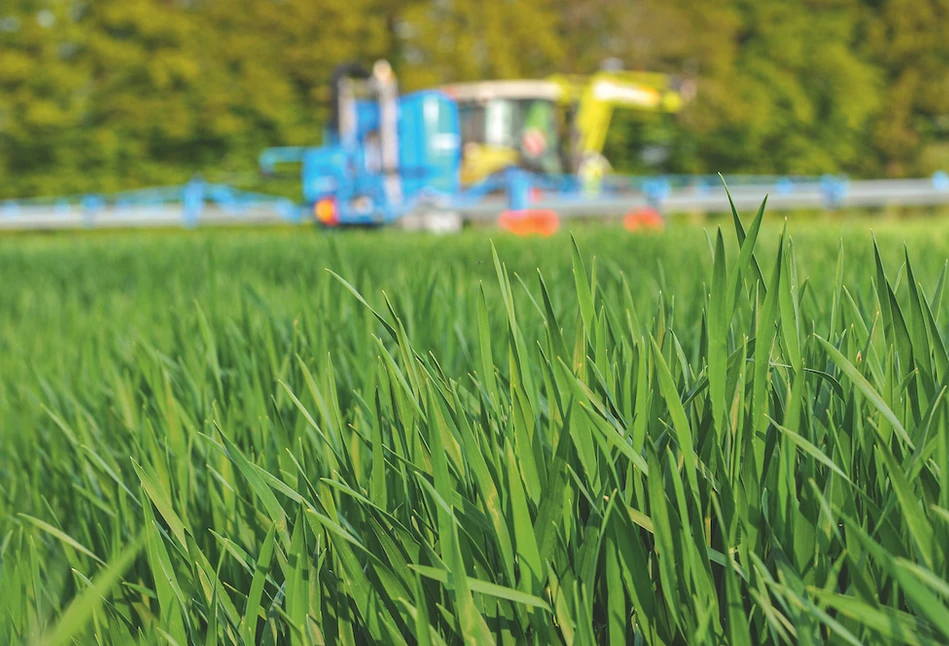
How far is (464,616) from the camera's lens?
51 centimetres

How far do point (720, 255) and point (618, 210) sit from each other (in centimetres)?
1255

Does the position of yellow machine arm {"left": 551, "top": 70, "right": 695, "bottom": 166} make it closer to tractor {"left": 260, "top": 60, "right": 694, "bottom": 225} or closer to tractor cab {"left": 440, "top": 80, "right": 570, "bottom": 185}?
tractor {"left": 260, "top": 60, "right": 694, "bottom": 225}

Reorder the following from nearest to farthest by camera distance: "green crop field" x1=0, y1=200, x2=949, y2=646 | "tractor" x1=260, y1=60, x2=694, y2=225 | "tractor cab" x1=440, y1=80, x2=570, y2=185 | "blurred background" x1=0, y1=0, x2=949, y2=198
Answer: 1. "green crop field" x1=0, y1=200, x2=949, y2=646
2. "tractor" x1=260, y1=60, x2=694, y2=225
3. "tractor cab" x1=440, y1=80, x2=570, y2=185
4. "blurred background" x1=0, y1=0, x2=949, y2=198

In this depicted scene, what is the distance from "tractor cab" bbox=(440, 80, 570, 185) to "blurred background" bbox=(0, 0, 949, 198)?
9.01 m

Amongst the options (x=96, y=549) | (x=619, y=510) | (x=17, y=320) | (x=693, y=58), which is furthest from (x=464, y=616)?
(x=693, y=58)

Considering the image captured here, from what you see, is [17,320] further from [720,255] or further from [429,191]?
[429,191]

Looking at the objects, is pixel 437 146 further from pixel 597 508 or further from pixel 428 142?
pixel 597 508

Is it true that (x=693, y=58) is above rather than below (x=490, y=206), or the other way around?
above

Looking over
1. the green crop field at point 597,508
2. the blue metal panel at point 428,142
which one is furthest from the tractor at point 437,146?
the green crop field at point 597,508

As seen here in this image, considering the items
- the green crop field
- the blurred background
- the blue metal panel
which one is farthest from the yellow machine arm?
the green crop field

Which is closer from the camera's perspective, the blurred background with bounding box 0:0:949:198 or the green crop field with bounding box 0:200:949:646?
the green crop field with bounding box 0:200:949:646

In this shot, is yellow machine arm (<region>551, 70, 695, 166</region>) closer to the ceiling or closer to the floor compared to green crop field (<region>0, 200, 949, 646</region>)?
closer to the ceiling

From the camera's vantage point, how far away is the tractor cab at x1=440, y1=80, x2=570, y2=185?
14.9 m

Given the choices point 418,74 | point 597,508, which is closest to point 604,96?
point 418,74
